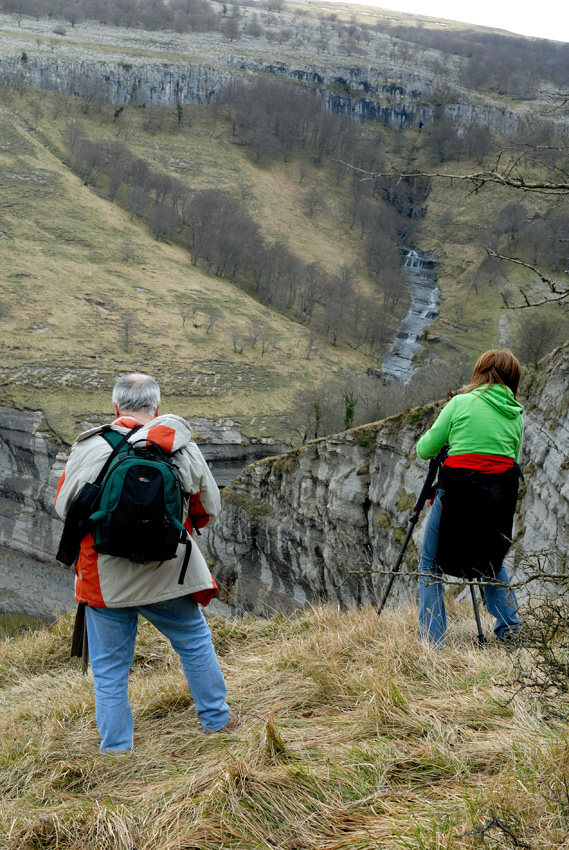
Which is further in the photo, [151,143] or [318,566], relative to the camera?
[151,143]

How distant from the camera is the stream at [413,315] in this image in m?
66.3

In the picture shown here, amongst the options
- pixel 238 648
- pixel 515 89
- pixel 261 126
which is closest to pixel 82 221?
pixel 261 126

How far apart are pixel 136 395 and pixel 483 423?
1.95 m

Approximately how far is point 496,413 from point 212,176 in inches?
3813

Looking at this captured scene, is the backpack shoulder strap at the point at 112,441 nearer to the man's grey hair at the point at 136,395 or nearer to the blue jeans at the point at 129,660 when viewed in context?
the man's grey hair at the point at 136,395

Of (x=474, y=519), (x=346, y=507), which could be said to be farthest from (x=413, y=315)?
(x=474, y=519)

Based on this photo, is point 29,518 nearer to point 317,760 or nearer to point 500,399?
point 500,399

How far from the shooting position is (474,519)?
371cm

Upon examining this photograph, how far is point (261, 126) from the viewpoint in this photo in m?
107

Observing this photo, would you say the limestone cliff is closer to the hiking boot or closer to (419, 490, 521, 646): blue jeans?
(419, 490, 521, 646): blue jeans

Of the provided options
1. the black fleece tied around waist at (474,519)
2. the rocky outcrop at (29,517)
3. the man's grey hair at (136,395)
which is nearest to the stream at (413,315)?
the rocky outcrop at (29,517)

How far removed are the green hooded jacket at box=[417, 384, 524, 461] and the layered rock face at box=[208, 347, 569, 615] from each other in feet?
10.4

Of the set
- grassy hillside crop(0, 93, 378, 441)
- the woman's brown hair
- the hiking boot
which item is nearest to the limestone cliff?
grassy hillside crop(0, 93, 378, 441)

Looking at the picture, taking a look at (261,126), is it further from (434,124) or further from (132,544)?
(132,544)
